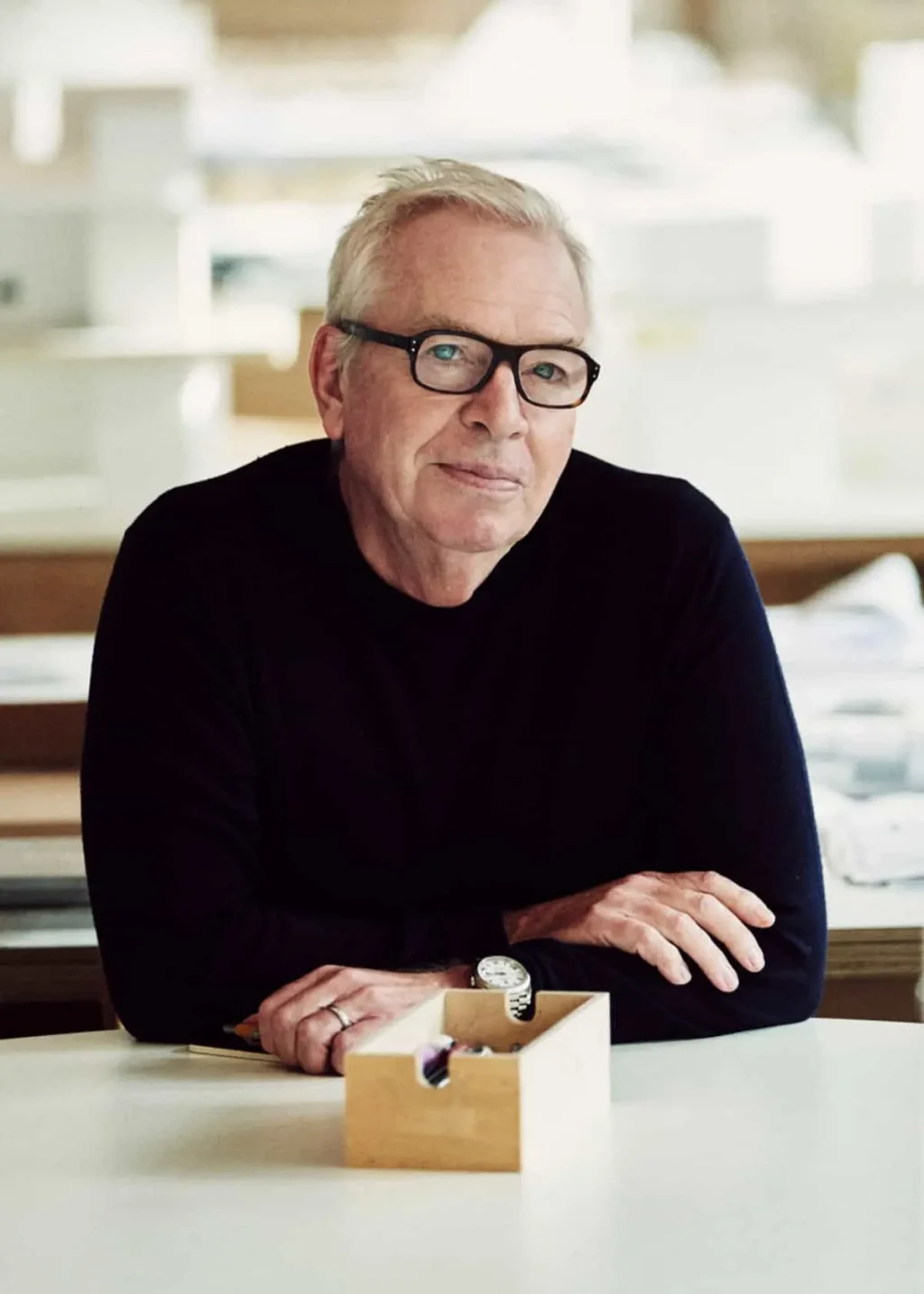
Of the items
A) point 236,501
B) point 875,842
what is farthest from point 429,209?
point 875,842

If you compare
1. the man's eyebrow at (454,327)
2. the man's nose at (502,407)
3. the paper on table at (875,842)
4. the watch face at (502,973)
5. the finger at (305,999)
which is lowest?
the paper on table at (875,842)

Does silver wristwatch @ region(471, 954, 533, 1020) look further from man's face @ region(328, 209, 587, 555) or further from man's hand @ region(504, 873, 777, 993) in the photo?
man's face @ region(328, 209, 587, 555)

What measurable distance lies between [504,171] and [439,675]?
8.37ft

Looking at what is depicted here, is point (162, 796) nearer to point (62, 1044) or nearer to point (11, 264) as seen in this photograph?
point (62, 1044)

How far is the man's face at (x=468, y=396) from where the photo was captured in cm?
174

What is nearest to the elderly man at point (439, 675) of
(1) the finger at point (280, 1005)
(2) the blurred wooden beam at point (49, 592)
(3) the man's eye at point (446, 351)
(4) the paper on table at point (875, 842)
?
(3) the man's eye at point (446, 351)

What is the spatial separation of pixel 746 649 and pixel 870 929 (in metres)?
0.51

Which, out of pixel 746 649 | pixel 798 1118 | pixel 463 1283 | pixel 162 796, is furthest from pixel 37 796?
pixel 463 1283

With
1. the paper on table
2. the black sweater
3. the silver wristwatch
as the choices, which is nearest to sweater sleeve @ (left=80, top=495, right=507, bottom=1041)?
the black sweater

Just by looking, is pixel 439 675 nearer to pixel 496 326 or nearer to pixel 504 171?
pixel 496 326

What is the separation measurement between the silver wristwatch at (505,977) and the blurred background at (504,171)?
2491 millimetres

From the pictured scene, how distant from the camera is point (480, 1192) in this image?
44.8 inches

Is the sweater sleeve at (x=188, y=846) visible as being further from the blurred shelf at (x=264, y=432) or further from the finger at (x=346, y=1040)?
the blurred shelf at (x=264, y=432)

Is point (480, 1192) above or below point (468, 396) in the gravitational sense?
below
